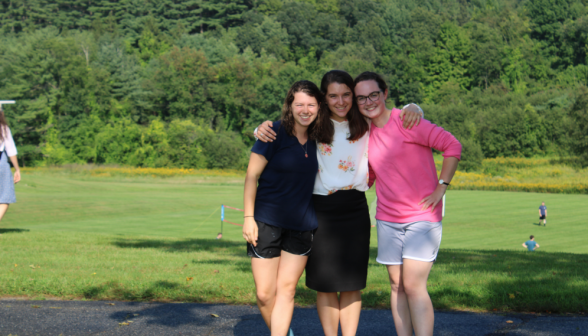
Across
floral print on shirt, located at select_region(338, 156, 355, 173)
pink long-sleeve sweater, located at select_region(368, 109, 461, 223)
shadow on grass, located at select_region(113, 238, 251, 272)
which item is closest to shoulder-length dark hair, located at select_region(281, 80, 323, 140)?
floral print on shirt, located at select_region(338, 156, 355, 173)

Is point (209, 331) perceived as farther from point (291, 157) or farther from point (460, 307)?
point (460, 307)

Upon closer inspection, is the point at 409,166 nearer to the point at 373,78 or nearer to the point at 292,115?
the point at 373,78

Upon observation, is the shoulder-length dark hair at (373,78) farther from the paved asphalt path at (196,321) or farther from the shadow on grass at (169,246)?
the shadow on grass at (169,246)

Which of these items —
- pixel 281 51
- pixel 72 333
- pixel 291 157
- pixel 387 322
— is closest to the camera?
pixel 291 157

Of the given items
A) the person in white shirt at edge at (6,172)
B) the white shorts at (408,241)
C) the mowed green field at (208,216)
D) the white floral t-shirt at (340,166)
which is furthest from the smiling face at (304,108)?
the mowed green field at (208,216)

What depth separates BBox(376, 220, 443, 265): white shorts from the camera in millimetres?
3980

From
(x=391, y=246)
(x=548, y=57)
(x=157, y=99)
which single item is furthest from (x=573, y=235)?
(x=548, y=57)

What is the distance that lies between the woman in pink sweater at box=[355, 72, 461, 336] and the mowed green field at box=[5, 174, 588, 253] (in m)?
14.7

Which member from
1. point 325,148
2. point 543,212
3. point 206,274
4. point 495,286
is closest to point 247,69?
point 543,212

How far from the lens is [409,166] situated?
404 centimetres

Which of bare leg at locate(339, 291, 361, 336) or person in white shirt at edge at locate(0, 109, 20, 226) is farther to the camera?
person in white shirt at edge at locate(0, 109, 20, 226)

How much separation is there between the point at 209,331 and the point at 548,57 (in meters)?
116

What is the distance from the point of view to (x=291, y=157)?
13.1ft

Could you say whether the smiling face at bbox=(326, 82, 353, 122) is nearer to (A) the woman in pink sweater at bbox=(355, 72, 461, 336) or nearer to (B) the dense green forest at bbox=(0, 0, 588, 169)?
(A) the woman in pink sweater at bbox=(355, 72, 461, 336)
